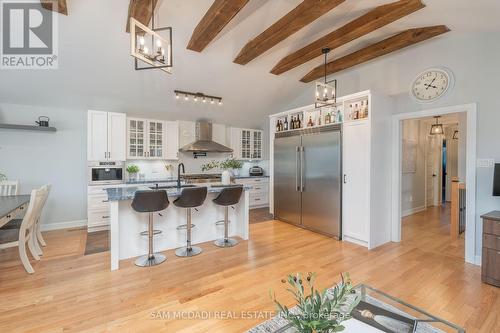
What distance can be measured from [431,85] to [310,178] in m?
2.34

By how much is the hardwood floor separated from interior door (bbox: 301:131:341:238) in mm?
500

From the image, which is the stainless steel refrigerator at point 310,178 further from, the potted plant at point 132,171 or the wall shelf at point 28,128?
the wall shelf at point 28,128

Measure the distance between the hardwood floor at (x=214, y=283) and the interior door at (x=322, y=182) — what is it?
500mm

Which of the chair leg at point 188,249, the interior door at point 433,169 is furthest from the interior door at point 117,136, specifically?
the interior door at point 433,169

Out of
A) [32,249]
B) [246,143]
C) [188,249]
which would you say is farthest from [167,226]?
[246,143]

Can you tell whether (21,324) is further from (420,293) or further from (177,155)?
(177,155)

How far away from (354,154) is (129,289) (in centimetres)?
359

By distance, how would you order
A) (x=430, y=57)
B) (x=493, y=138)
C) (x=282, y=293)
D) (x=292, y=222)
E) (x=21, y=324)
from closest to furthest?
(x=21, y=324) < (x=282, y=293) < (x=493, y=138) < (x=430, y=57) < (x=292, y=222)

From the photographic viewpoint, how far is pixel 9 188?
12.0 feet

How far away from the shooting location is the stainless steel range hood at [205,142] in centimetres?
570

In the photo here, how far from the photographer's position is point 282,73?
16.3ft

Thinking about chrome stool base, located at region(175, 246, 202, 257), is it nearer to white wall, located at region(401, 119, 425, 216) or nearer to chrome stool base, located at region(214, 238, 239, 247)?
chrome stool base, located at region(214, 238, 239, 247)

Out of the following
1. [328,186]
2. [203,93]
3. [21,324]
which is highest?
[203,93]

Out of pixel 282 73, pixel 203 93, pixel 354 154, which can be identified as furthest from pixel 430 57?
pixel 203 93
